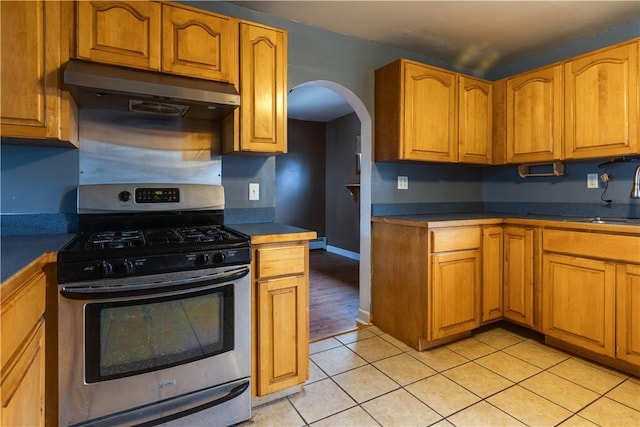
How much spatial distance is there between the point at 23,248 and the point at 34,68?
0.79 metres

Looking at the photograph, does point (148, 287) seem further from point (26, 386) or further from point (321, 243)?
point (321, 243)

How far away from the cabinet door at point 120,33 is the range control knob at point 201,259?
3.27ft

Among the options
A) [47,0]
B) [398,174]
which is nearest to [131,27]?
[47,0]

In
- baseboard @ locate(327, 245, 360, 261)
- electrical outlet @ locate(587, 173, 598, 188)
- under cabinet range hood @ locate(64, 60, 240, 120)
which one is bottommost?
baseboard @ locate(327, 245, 360, 261)

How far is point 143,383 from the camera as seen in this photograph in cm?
144

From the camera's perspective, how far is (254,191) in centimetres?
234

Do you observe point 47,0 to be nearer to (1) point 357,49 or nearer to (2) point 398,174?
(1) point 357,49

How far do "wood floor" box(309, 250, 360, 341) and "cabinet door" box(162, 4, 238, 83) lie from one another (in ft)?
6.50

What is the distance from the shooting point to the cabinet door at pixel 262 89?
6.34ft

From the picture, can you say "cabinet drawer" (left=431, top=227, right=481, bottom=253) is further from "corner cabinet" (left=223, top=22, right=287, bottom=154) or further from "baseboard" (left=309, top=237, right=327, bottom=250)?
"baseboard" (left=309, top=237, right=327, bottom=250)

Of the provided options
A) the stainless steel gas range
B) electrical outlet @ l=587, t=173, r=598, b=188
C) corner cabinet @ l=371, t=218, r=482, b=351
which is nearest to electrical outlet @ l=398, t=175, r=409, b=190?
corner cabinet @ l=371, t=218, r=482, b=351

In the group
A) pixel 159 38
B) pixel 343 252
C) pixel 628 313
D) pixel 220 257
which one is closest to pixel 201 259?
pixel 220 257

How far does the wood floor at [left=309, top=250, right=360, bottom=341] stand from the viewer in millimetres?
2871

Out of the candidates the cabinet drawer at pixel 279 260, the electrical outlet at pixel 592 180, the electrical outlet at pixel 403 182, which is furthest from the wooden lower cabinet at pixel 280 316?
the electrical outlet at pixel 592 180
